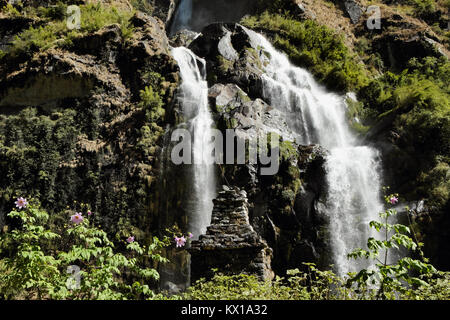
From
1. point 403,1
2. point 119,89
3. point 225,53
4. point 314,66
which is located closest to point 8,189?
point 119,89

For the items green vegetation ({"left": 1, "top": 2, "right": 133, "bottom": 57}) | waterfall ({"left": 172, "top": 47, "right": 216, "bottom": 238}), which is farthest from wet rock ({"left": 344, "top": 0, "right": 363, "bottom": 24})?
green vegetation ({"left": 1, "top": 2, "right": 133, "bottom": 57})

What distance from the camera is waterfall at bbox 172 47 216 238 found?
12.0 meters

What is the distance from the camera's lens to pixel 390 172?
519 inches

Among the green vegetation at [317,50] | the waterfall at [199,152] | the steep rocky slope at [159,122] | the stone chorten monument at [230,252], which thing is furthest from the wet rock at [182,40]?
the stone chorten monument at [230,252]

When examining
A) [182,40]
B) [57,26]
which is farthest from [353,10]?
[57,26]

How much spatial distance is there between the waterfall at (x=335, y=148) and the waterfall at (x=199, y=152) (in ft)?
10.5

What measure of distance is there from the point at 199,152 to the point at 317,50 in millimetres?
11035

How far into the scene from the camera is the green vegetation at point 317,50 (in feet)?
61.0

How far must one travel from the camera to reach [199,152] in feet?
43.0

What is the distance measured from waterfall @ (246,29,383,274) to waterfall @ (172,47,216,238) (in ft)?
10.5

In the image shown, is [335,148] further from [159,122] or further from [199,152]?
[159,122]

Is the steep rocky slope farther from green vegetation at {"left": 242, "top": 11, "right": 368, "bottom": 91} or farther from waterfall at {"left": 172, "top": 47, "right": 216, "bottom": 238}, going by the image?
waterfall at {"left": 172, "top": 47, "right": 216, "bottom": 238}

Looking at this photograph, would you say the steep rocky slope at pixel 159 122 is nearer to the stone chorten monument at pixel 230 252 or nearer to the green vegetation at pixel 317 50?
the green vegetation at pixel 317 50
